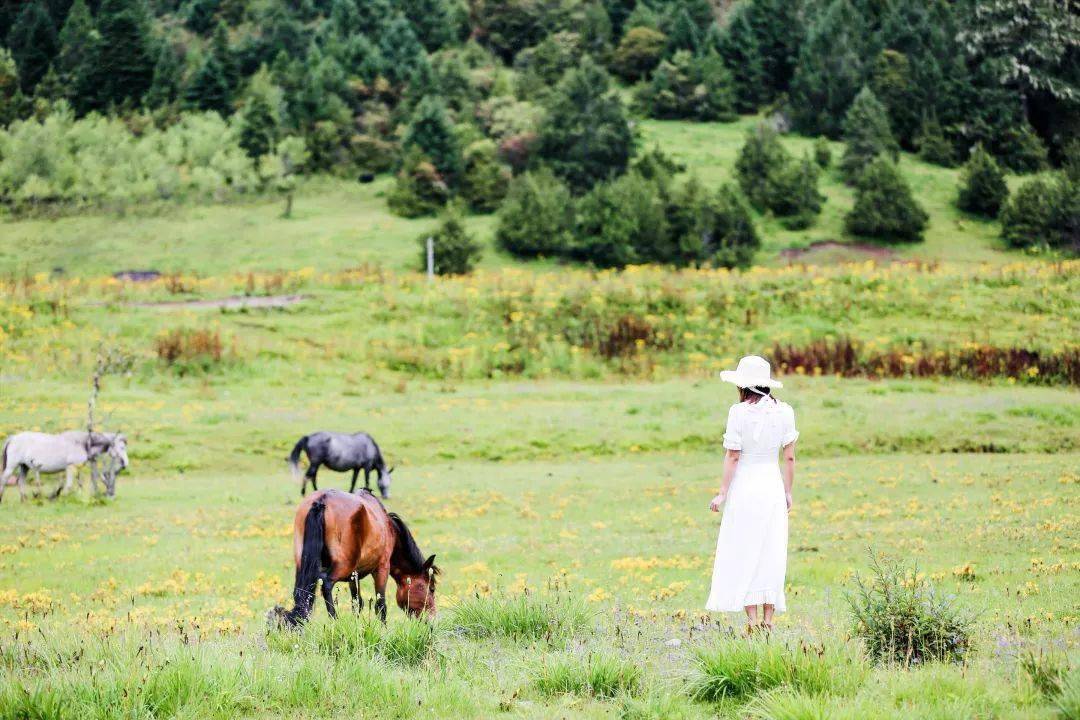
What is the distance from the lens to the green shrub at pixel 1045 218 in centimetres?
6638

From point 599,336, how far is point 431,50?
298 ft

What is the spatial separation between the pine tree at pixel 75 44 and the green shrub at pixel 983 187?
7751 cm

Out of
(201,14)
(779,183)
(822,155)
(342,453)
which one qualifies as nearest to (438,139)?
(779,183)

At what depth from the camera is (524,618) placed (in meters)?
9.48

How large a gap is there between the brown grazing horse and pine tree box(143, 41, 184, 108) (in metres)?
92.7

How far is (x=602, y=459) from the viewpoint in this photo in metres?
26.4

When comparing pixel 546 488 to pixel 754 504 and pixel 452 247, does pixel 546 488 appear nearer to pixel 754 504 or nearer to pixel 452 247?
pixel 754 504

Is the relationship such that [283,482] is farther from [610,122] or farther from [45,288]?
[610,122]

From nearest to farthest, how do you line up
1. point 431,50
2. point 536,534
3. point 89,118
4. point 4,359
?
point 536,534, point 4,359, point 89,118, point 431,50

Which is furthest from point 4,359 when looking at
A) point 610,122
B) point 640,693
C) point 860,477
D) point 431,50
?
point 431,50

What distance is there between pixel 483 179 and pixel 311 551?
66123mm

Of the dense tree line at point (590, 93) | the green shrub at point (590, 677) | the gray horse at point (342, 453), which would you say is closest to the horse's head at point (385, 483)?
the gray horse at point (342, 453)

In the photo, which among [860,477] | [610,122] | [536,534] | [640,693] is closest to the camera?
[640,693]

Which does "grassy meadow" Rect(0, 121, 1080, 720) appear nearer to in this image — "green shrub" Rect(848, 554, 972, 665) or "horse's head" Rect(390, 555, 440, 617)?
"green shrub" Rect(848, 554, 972, 665)
